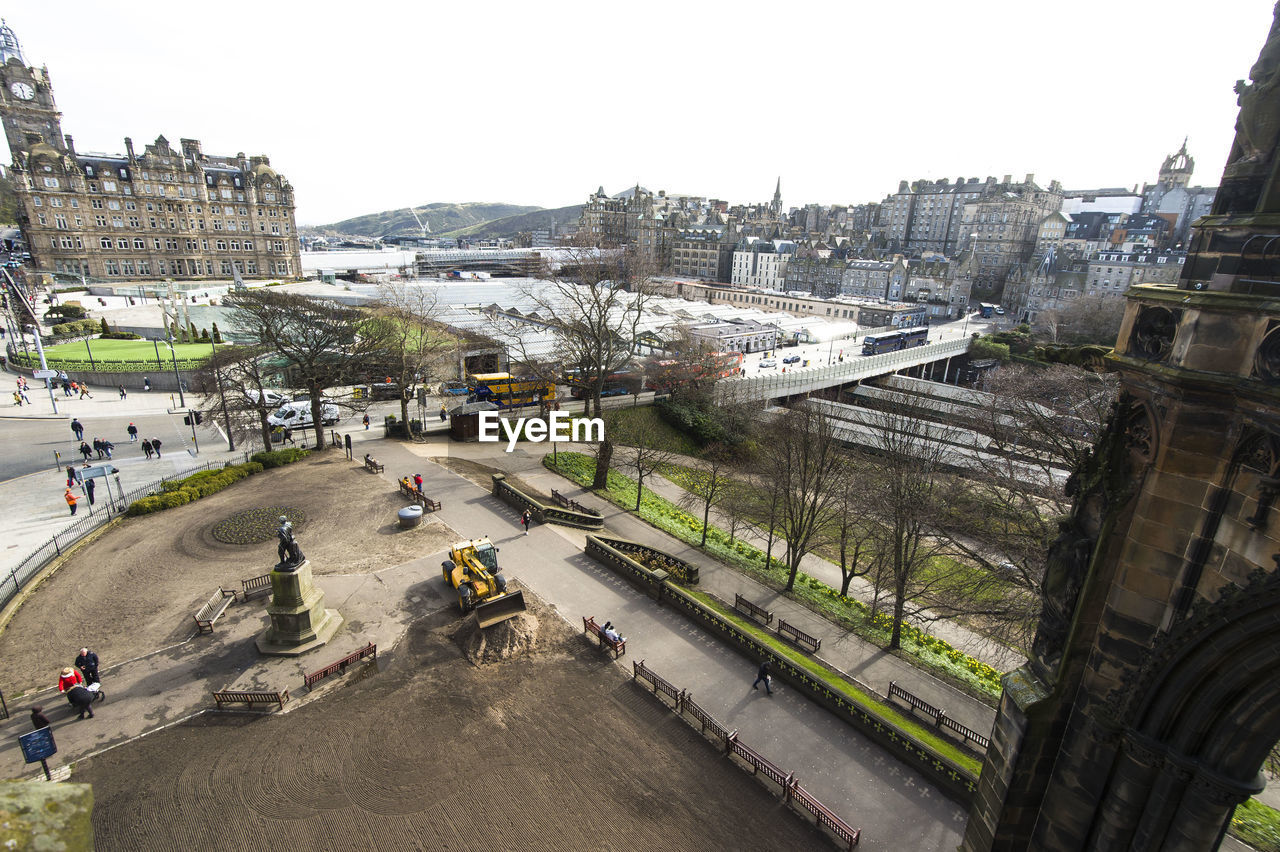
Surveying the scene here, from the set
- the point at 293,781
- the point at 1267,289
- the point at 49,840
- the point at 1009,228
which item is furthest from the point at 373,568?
the point at 1009,228

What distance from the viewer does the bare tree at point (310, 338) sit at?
29.0 metres

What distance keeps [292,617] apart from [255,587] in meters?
4.03

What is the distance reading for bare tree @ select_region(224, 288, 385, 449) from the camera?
2898 centimetres

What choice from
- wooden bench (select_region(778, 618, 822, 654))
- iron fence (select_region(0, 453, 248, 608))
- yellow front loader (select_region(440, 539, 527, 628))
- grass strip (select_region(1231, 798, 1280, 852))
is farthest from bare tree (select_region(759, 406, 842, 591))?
iron fence (select_region(0, 453, 248, 608))

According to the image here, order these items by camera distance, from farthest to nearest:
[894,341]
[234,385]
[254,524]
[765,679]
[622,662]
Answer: [894,341], [234,385], [254,524], [622,662], [765,679]

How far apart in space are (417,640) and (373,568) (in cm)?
483

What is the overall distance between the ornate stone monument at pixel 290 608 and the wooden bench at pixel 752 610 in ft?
43.1

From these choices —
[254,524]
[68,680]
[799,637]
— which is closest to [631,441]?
[254,524]

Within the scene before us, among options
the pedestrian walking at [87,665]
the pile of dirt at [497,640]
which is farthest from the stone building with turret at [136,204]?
the pile of dirt at [497,640]

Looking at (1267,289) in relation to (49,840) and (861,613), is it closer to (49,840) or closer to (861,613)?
(49,840)

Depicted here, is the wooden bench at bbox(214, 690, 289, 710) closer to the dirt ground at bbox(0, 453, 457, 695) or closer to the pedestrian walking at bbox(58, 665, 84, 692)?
the pedestrian walking at bbox(58, 665, 84, 692)

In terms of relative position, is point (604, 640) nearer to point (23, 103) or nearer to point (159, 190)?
point (159, 190)

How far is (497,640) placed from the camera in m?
16.8

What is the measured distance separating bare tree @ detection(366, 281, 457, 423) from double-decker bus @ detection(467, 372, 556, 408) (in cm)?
400
